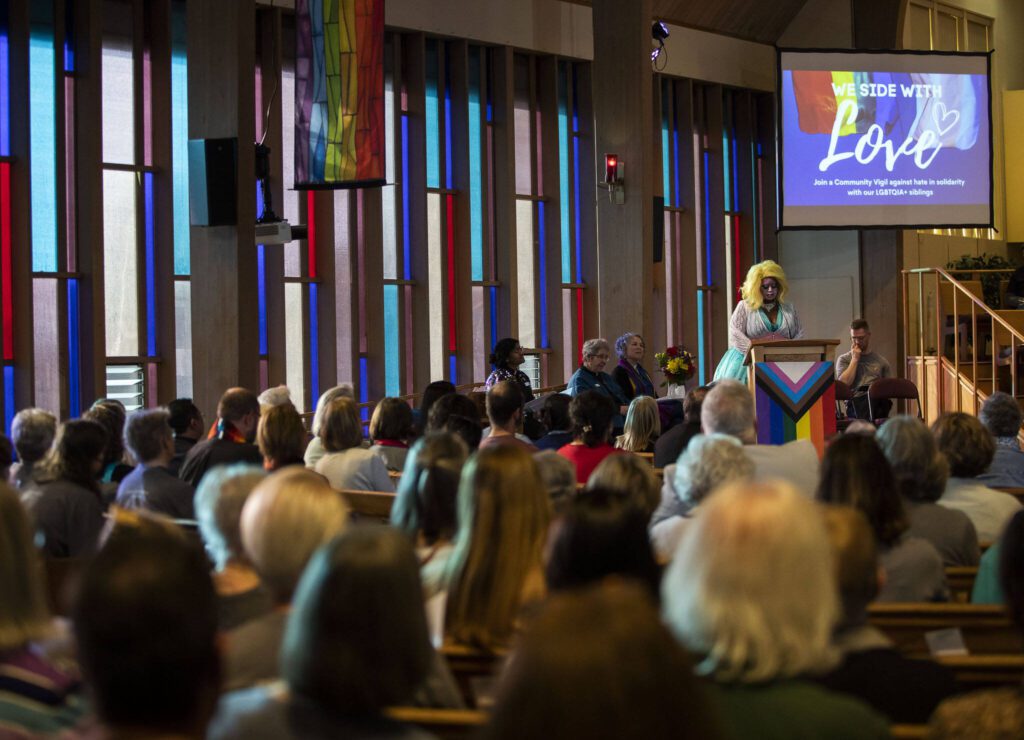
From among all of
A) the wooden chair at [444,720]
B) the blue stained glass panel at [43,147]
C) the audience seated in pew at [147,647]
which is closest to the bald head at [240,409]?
the wooden chair at [444,720]

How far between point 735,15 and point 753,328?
6487 mm

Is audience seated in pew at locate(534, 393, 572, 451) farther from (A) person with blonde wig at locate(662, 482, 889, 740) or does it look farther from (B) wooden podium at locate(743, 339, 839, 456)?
(A) person with blonde wig at locate(662, 482, 889, 740)

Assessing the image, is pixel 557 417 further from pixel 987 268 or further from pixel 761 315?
pixel 987 268

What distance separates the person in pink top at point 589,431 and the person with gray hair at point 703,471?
4.88 ft

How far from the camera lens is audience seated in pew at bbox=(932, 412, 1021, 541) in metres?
4.20

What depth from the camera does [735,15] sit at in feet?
47.5

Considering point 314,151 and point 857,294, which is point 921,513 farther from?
point 857,294

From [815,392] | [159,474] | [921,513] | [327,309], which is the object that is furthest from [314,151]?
[921,513]

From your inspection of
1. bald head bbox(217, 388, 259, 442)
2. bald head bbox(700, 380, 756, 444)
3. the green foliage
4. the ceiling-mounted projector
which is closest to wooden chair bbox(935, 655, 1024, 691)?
bald head bbox(700, 380, 756, 444)

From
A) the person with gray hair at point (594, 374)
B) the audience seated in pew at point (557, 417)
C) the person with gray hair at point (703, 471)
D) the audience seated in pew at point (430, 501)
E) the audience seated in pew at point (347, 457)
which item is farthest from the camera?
the person with gray hair at point (594, 374)

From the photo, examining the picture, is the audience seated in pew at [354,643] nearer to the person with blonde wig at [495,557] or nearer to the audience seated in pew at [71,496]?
the person with blonde wig at [495,557]

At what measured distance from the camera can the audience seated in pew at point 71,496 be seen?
4.14m

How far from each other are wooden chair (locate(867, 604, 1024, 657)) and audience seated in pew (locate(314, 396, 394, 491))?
8.75ft

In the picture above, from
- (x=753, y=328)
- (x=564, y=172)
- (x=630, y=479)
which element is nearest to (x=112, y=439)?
(x=630, y=479)
